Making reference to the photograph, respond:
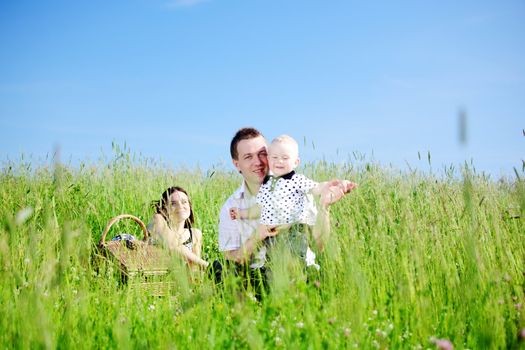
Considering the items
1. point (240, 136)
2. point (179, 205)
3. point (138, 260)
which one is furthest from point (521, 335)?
point (179, 205)

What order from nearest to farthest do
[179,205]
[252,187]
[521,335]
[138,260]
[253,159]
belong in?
[521,335], [253,159], [252,187], [138,260], [179,205]

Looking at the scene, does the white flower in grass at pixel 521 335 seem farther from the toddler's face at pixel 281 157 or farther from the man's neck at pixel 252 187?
the man's neck at pixel 252 187

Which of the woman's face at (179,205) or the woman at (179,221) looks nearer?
the woman at (179,221)

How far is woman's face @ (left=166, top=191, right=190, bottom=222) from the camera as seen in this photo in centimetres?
514

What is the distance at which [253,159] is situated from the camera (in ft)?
12.6

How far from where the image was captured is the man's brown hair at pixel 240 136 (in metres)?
3.94

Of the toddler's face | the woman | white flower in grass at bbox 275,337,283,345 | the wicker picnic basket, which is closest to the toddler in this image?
the toddler's face

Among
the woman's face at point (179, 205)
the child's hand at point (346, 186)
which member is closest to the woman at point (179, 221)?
the woman's face at point (179, 205)

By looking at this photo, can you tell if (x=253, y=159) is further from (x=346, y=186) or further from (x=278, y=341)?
(x=278, y=341)

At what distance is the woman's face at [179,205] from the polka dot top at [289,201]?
1.74 meters

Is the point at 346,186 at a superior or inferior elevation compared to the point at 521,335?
superior

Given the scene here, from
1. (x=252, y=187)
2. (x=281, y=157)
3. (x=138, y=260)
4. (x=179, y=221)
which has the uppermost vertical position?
(x=281, y=157)

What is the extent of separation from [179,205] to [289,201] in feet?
6.27

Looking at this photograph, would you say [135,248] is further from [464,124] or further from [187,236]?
[464,124]
